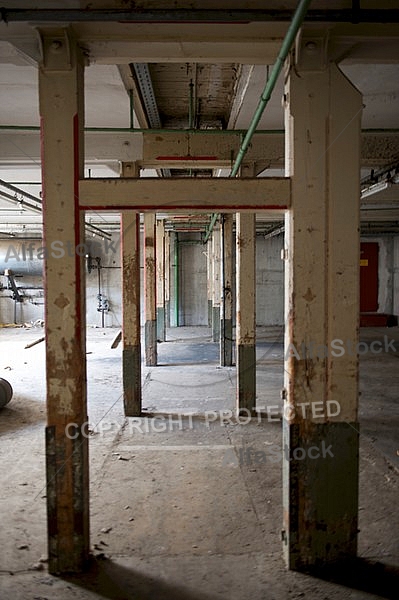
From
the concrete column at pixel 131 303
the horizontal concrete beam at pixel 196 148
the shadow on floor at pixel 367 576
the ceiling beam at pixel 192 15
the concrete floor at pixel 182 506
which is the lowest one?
the concrete floor at pixel 182 506

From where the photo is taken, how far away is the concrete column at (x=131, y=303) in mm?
5043

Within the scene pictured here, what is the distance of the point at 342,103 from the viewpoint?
2254mm

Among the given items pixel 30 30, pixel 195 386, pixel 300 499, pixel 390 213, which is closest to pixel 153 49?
pixel 30 30

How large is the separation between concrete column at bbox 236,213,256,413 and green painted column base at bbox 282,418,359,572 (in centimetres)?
278

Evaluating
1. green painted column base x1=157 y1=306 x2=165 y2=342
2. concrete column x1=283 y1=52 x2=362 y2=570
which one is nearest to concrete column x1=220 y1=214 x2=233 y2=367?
green painted column base x1=157 y1=306 x2=165 y2=342

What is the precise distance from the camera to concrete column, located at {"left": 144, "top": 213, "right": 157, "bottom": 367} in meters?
7.11

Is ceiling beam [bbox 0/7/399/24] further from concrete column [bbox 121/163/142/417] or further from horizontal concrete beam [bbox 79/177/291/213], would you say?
concrete column [bbox 121/163/142/417]

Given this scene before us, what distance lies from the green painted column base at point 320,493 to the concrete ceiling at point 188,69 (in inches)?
73.6

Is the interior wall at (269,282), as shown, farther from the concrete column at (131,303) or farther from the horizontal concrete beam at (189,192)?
the horizontal concrete beam at (189,192)

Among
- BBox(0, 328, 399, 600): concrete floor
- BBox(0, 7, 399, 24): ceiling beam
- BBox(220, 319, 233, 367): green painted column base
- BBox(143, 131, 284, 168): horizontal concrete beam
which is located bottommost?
BBox(0, 328, 399, 600): concrete floor

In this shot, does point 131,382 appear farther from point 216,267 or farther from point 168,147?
point 216,267

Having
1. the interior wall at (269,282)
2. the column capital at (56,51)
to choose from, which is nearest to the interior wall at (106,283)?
the interior wall at (269,282)

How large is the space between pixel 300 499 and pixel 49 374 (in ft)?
4.50

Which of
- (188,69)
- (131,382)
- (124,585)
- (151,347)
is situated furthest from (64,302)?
(151,347)
